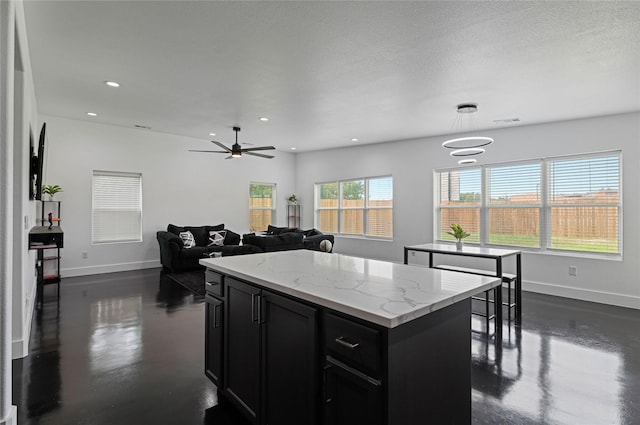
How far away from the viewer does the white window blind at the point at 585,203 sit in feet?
16.4

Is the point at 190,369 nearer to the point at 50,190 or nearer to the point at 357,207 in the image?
the point at 50,190

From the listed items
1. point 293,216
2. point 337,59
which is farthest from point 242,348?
point 293,216

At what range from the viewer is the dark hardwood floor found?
7.15 ft

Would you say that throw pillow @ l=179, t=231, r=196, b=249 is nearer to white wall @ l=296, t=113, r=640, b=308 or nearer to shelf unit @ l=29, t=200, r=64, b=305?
shelf unit @ l=29, t=200, r=64, b=305

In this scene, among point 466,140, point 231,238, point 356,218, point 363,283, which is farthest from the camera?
point 356,218

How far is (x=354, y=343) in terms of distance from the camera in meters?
1.34

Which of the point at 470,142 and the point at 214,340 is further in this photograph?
the point at 470,142

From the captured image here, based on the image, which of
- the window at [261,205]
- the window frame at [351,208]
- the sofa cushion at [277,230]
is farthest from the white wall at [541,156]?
the window at [261,205]

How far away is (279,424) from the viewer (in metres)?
1.69

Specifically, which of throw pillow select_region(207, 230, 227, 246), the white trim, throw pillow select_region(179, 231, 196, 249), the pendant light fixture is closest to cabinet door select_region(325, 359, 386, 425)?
the pendant light fixture

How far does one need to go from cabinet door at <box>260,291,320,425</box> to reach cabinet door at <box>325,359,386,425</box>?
3.4 inches

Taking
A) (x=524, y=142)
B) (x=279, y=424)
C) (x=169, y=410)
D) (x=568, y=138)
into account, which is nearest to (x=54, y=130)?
(x=169, y=410)

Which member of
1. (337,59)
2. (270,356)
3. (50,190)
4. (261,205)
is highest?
(337,59)

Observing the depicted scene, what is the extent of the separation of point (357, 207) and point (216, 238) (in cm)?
343
